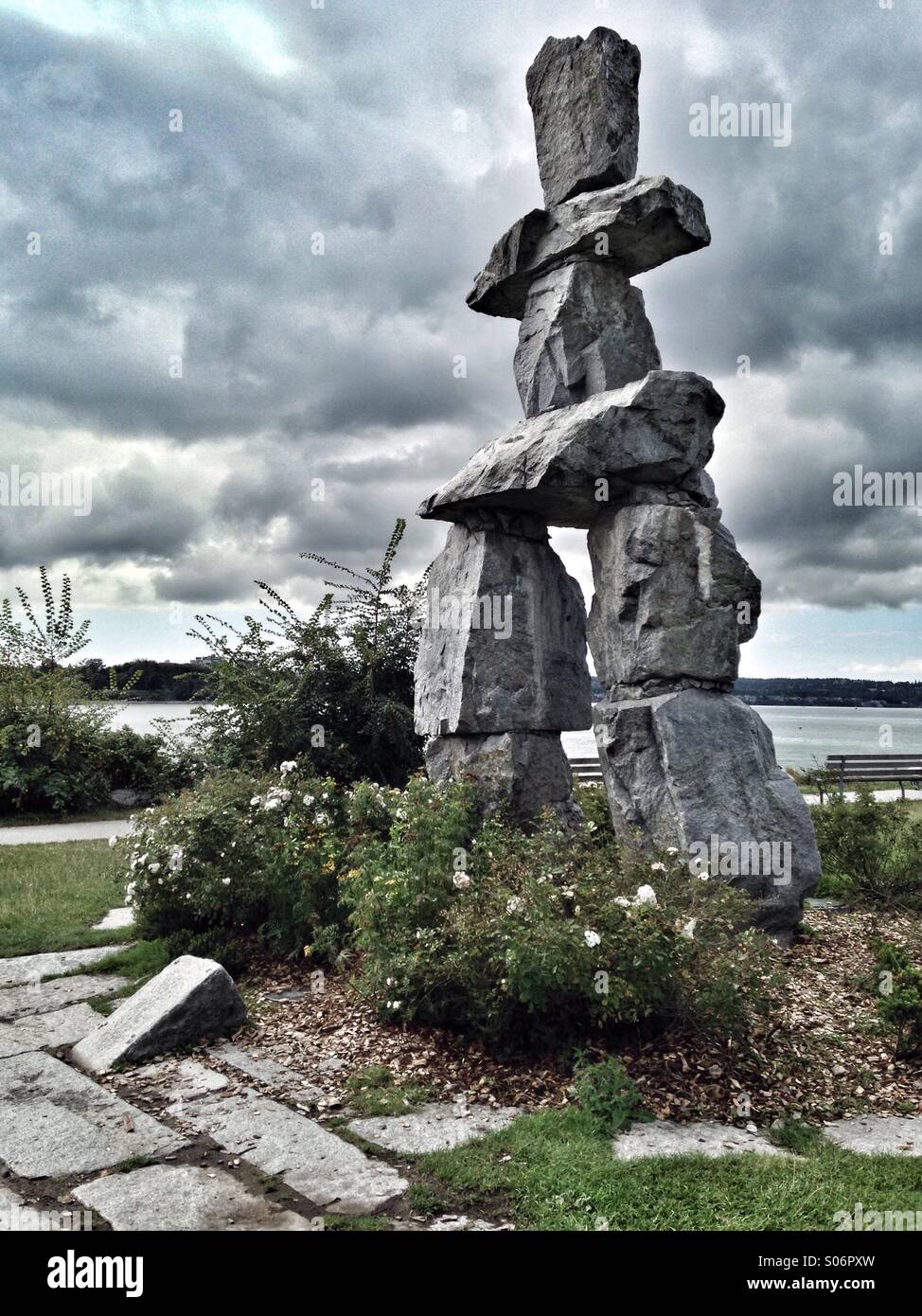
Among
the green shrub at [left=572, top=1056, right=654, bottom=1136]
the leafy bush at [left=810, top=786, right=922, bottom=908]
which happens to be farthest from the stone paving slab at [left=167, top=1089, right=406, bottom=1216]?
the leafy bush at [left=810, top=786, right=922, bottom=908]

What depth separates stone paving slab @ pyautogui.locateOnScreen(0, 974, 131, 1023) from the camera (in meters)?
6.54

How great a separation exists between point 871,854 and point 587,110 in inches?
→ 300

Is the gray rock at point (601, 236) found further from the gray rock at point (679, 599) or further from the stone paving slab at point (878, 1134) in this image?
the stone paving slab at point (878, 1134)

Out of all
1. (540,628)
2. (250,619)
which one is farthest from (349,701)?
(540,628)

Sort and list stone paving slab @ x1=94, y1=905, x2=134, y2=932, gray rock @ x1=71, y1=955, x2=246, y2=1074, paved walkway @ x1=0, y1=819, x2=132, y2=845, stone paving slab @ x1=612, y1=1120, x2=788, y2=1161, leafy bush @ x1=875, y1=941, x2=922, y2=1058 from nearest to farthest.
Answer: stone paving slab @ x1=612, y1=1120, x2=788, y2=1161 < leafy bush @ x1=875, y1=941, x2=922, y2=1058 < gray rock @ x1=71, y1=955, x2=246, y2=1074 < stone paving slab @ x1=94, y1=905, x2=134, y2=932 < paved walkway @ x1=0, y1=819, x2=132, y2=845

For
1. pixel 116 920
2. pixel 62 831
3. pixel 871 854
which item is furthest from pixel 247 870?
pixel 62 831

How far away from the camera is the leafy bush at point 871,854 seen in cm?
885

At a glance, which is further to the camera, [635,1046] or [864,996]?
[864,996]

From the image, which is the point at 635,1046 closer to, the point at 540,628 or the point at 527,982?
the point at 527,982

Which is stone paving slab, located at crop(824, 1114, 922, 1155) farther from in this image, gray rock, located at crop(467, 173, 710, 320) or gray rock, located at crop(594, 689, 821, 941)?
gray rock, located at crop(467, 173, 710, 320)

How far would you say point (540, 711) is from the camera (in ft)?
26.5

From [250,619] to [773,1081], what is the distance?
10.3 metres

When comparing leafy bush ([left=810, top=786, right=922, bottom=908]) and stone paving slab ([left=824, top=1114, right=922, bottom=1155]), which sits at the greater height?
leafy bush ([left=810, top=786, right=922, bottom=908])

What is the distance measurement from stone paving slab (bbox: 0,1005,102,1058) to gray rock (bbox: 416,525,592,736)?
3.62 meters
